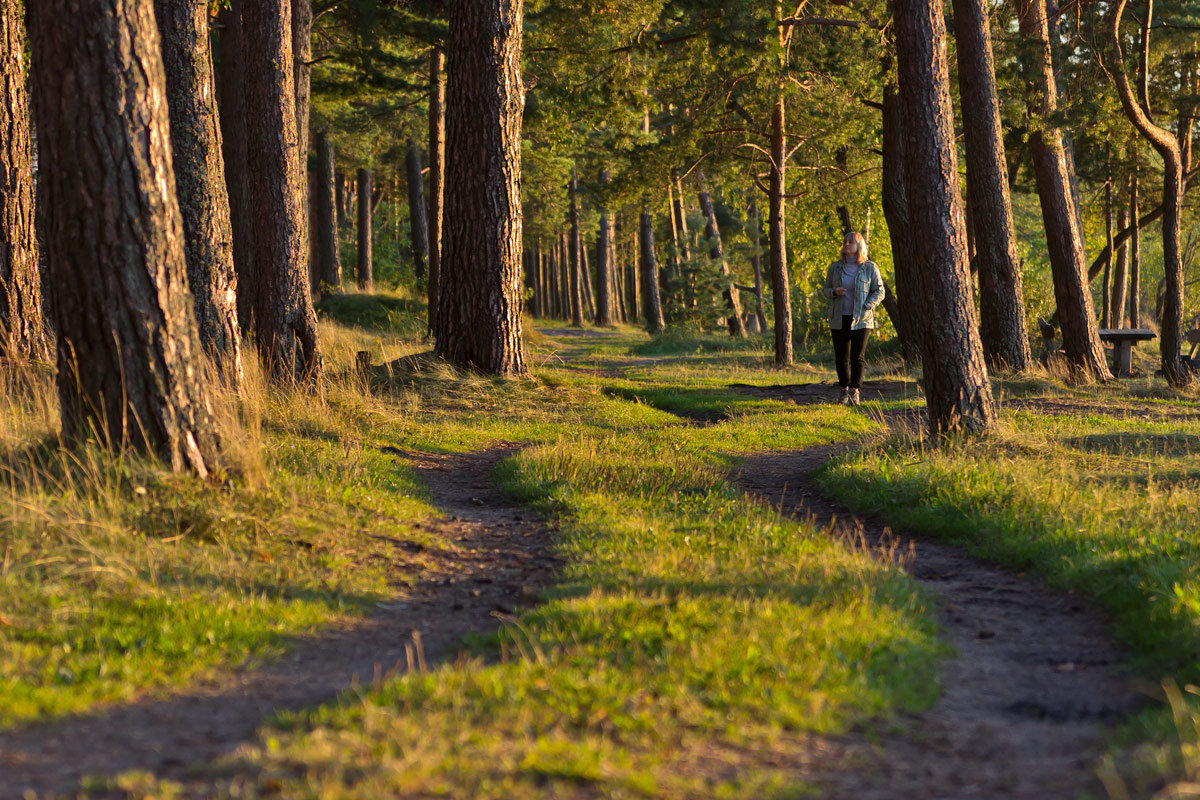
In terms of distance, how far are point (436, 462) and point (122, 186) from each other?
4.07m

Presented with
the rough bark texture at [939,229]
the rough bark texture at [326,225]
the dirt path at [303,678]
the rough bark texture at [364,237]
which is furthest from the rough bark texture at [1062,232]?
the rough bark texture at [364,237]

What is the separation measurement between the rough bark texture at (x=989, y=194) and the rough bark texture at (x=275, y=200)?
8921 millimetres

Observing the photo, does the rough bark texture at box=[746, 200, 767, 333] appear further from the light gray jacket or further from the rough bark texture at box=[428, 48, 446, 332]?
the light gray jacket

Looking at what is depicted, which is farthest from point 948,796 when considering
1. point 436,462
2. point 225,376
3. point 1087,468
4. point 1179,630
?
A: point 225,376

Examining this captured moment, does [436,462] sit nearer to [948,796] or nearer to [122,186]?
[122,186]

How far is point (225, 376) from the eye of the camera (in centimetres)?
896

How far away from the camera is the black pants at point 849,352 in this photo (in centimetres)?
1303

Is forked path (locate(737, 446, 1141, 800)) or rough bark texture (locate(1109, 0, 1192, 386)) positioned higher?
rough bark texture (locate(1109, 0, 1192, 386))

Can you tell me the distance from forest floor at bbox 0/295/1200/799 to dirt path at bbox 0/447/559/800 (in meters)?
0.02

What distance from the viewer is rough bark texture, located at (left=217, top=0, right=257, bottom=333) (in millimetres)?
14703

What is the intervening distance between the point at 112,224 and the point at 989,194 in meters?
12.6

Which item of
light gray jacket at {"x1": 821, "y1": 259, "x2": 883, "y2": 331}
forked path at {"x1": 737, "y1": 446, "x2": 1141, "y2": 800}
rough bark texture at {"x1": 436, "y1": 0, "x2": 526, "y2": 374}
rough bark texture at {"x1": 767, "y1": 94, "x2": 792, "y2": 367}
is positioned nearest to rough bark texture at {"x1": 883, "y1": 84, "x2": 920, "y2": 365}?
rough bark texture at {"x1": 767, "y1": 94, "x2": 792, "y2": 367}

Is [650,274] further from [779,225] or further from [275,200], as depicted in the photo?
[275,200]

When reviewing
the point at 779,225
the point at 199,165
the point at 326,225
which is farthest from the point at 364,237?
the point at 199,165
